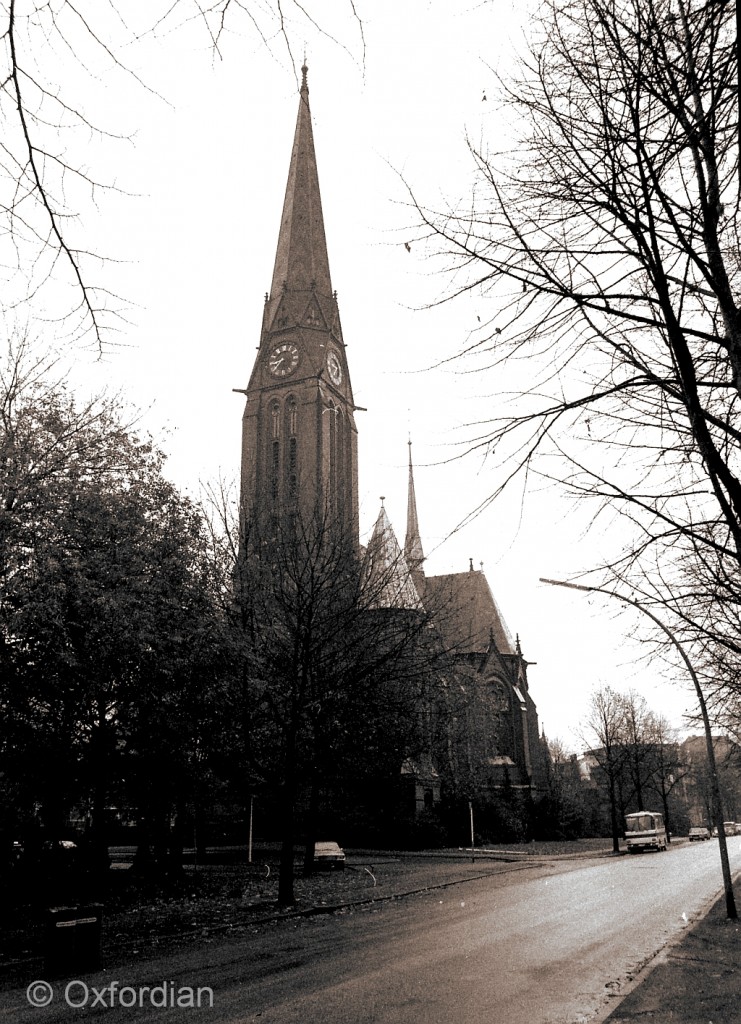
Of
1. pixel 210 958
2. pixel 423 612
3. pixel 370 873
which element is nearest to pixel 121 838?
pixel 370 873

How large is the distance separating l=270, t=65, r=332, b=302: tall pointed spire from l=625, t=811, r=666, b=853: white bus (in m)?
42.8

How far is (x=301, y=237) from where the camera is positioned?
6200cm

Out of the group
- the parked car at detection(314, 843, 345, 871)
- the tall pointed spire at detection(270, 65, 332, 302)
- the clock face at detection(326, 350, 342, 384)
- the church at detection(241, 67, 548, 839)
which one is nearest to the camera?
the parked car at detection(314, 843, 345, 871)

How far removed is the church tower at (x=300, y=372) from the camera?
54.4 metres

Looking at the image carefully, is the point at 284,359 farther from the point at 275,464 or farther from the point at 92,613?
the point at 92,613

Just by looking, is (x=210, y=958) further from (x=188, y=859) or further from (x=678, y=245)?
(x=188, y=859)

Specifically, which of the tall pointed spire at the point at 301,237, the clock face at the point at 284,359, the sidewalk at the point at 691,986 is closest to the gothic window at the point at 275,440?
the clock face at the point at 284,359

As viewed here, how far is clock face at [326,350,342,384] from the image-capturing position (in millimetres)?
59906

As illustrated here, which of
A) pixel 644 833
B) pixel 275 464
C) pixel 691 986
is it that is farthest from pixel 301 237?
pixel 691 986

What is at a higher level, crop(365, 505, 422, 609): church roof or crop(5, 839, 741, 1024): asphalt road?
crop(365, 505, 422, 609): church roof

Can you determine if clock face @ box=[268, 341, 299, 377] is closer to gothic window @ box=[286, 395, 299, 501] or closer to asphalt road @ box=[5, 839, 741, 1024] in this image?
gothic window @ box=[286, 395, 299, 501]

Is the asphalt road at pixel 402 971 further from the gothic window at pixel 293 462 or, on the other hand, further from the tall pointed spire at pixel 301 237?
the tall pointed spire at pixel 301 237

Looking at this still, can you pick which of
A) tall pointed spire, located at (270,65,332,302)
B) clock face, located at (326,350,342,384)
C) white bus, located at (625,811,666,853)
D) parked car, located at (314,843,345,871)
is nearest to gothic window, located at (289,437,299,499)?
clock face, located at (326,350,342,384)

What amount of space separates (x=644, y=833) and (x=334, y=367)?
1507 inches
